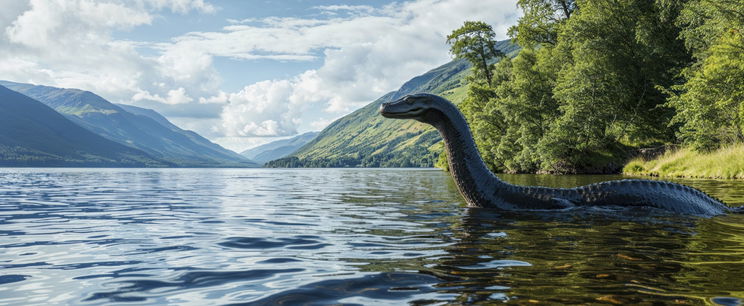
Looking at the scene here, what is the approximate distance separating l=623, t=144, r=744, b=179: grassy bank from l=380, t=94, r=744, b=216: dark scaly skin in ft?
71.7

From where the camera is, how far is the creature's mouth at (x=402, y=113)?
9.68 m

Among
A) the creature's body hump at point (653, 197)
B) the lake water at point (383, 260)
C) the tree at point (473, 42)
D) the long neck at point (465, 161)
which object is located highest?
the tree at point (473, 42)

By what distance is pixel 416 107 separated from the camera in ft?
33.6

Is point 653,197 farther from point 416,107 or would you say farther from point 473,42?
point 473,42

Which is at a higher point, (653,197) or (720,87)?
(720,87)

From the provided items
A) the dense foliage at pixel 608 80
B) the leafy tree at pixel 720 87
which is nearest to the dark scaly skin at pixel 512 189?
the leafy tree at pixel 720 87

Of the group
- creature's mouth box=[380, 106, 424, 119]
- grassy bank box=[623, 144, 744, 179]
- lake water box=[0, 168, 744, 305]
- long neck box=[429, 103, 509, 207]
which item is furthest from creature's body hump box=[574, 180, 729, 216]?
grassy bank box=[623, 144, 744, 179]

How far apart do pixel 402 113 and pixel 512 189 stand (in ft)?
10.9

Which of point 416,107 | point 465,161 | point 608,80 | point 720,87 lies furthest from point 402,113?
point 608,80

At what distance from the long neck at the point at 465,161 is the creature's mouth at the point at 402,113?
0.53m

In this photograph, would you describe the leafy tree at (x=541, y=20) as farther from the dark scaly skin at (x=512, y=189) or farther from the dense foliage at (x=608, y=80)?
the dark scaly skin at (x=512, y=189)

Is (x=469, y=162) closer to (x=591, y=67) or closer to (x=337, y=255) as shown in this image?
(x=337, y=255)

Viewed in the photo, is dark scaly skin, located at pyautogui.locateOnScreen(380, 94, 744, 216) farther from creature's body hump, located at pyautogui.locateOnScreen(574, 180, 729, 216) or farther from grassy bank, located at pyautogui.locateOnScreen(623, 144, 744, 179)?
grassy bank, located at pyautogui.locateOnScreen(623, 144, 744, 179)

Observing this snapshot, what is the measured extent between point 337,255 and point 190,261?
168 cm
